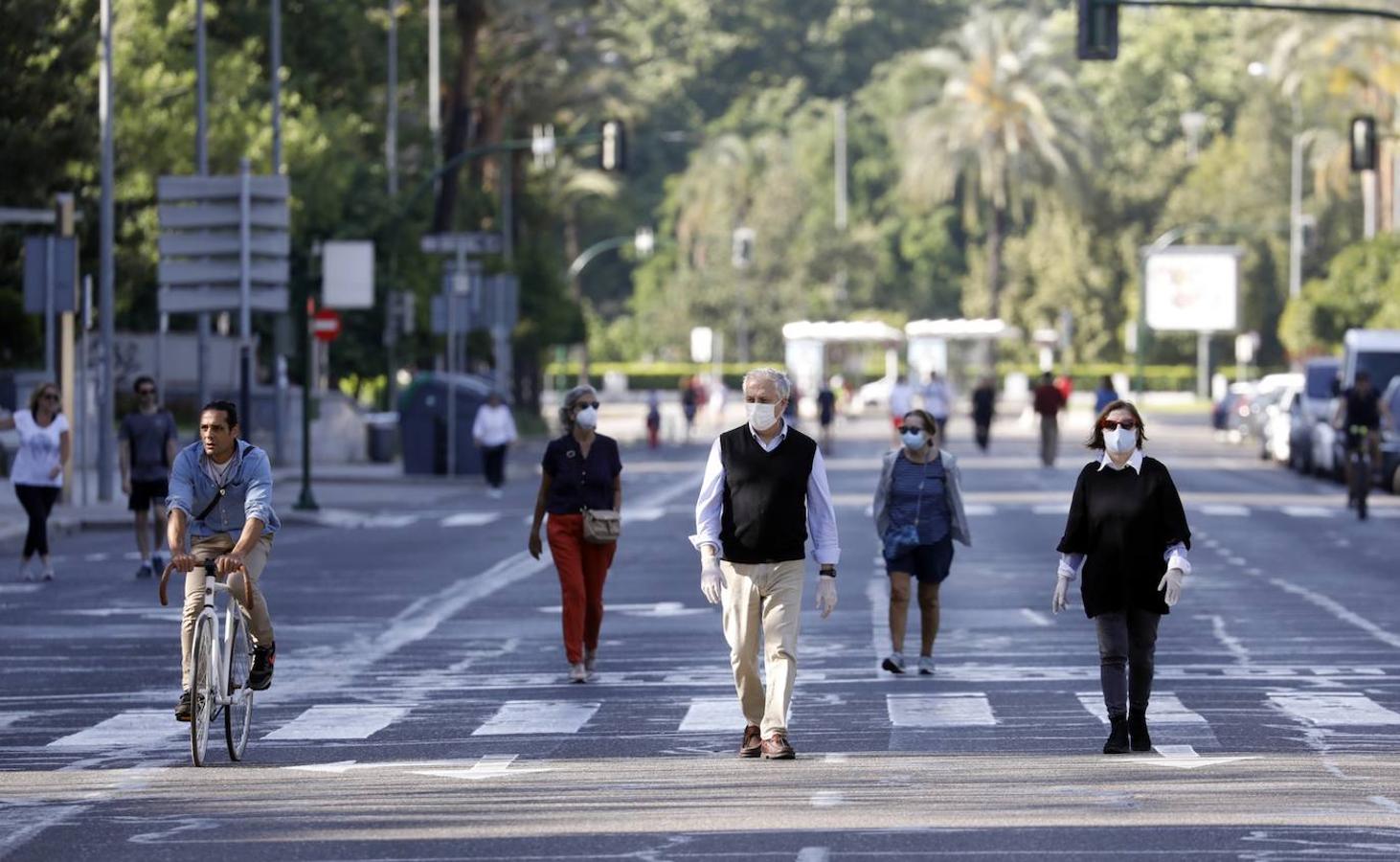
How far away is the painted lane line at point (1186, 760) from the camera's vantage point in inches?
495

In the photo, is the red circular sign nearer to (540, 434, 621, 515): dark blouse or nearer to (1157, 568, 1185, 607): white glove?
(540, 434, 621, 515): dark blouse

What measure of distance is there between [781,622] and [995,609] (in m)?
9.37

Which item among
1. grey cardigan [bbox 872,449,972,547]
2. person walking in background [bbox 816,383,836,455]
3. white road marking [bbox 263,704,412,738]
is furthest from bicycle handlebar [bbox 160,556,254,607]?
person walking in background [bbox 816,383,836,455]

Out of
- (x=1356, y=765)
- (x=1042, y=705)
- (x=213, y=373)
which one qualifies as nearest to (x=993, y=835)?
(x=1356, y=765)

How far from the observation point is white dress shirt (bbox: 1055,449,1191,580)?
12.9 metres

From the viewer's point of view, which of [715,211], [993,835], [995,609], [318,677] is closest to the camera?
[993,835]

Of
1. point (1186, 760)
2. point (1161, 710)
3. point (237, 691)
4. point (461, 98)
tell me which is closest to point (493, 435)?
point (461, 98)

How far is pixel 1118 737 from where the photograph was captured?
13.0 m

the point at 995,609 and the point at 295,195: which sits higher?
the point at 295,195

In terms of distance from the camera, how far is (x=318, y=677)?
1709 centimetres

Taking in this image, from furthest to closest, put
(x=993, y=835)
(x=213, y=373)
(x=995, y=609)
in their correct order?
(x=213, y=373)
(x=995, y=609)
(x=993, y=835)

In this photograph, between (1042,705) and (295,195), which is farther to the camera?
(295,195)

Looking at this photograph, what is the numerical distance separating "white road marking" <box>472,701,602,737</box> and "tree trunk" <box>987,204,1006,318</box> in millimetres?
90723

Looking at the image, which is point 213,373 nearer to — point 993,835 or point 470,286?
point 470,286
